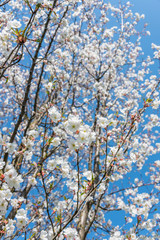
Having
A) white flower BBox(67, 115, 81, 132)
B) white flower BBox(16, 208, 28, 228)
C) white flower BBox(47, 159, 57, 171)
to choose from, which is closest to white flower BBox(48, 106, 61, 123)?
white flower BBox(67, 115, 81, 132)

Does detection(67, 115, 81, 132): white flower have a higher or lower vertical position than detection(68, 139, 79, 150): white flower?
higher

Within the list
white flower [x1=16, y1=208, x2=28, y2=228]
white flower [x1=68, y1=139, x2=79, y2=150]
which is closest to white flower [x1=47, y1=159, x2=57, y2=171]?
white flower [x1=16, y1=208, x2=28, y2=228]

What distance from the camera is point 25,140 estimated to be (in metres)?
2.80

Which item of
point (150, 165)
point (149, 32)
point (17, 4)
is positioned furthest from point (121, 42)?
point (150, 165)

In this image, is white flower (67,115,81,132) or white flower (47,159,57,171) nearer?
white flower (67,115,81,132)

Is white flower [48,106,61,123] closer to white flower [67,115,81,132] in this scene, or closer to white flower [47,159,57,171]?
white flower [67,115,81,132]

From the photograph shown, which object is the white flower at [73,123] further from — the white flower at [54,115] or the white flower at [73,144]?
the white flower at [54,115]

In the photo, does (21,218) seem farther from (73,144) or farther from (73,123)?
(73,123)

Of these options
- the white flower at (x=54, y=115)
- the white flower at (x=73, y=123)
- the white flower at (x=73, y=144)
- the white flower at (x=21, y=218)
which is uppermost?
the white flower at (x=54, y=115)

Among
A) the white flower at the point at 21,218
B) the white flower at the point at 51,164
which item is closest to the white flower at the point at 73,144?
the white flower at the point at 51,164

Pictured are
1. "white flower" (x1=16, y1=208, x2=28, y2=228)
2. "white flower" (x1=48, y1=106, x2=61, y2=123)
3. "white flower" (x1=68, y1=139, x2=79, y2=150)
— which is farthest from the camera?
"white flower" (x1=16, y1=208, x2=28, y2=228)

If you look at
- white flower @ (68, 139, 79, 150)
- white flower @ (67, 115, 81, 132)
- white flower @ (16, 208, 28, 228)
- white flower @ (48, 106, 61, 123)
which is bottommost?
white flower @ (16, 208, 28, 228)

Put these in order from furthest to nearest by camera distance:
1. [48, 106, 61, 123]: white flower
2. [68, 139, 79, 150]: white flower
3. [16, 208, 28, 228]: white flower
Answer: [16, 208, 28, 228]: white flower < [48, 106, 61, 123]: white flower < [68, 139, 79, 150]: white flower

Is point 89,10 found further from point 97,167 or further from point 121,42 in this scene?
point 97,167
